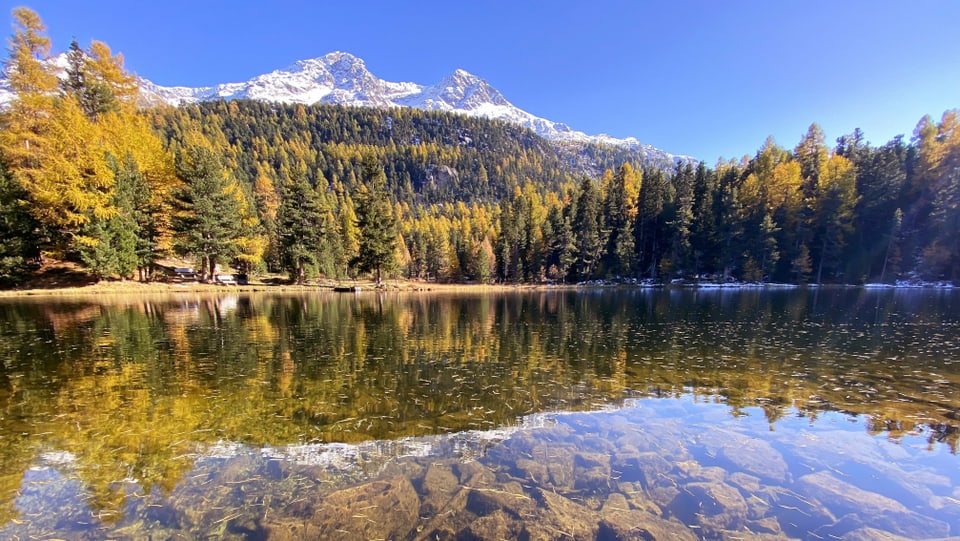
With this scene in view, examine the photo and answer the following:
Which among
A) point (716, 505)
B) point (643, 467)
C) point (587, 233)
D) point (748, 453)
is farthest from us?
point (587, 233)

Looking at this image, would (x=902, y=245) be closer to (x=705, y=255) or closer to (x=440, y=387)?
(x=705, y=255)

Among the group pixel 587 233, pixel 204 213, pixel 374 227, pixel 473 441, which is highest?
pixel 587 233

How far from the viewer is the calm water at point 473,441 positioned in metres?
6.00

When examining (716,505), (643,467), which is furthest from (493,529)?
(716,505)

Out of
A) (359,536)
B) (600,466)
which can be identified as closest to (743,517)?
(600,466)

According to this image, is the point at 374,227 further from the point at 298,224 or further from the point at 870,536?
the point at 870,536

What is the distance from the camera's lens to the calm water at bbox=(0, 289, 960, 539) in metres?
6.00

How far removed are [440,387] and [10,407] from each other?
11.7 m

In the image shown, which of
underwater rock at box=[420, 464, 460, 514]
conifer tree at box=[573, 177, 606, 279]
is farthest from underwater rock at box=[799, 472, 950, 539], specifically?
conifer tree at box=[573, 177, 606, 279]

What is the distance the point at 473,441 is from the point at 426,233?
120 meters

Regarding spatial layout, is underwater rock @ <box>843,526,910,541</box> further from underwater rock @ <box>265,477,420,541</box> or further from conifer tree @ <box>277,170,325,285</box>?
conifer tree @ <box>277,170,325,285</box>

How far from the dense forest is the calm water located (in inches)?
1470

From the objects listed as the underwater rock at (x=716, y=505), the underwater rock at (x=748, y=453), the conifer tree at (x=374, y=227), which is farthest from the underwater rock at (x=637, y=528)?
the conifer tree at (x=374, y=227)

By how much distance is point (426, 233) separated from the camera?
416ft
